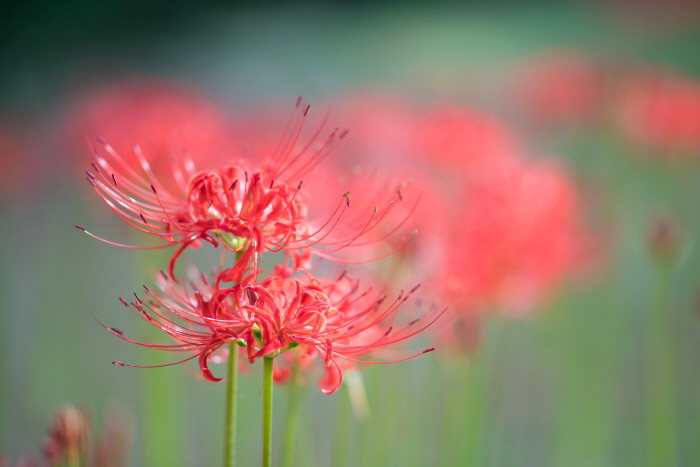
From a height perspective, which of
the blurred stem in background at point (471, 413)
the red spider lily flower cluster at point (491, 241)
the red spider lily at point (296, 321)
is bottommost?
the blurred stem in background at point (471, 413)

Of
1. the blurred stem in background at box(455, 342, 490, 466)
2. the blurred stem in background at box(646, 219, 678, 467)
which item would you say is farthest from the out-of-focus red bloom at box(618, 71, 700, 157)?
the blurred stem in background at box(455, 342, 490, 466)

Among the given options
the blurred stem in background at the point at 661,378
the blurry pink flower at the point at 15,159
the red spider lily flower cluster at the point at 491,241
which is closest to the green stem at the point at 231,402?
the red spider lily flower cluster at the point at 491,241

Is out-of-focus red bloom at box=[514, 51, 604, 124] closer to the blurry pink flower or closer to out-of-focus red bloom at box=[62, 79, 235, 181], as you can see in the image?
out-of-focus red bloom at box=[62, 79, 235, 181]

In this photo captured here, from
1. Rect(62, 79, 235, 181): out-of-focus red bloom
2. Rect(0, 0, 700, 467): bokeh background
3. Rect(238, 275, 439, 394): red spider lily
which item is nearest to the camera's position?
Rect(238, 275, 439, 394): red spider lily

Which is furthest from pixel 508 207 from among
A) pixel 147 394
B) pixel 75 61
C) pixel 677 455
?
pixel 75 61

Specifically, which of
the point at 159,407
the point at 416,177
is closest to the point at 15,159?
the point at 159,407

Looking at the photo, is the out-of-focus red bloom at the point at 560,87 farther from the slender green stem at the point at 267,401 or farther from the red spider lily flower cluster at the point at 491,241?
the slender green stem at the point at 267,401

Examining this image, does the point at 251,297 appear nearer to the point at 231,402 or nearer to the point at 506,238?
the point at 231,402
